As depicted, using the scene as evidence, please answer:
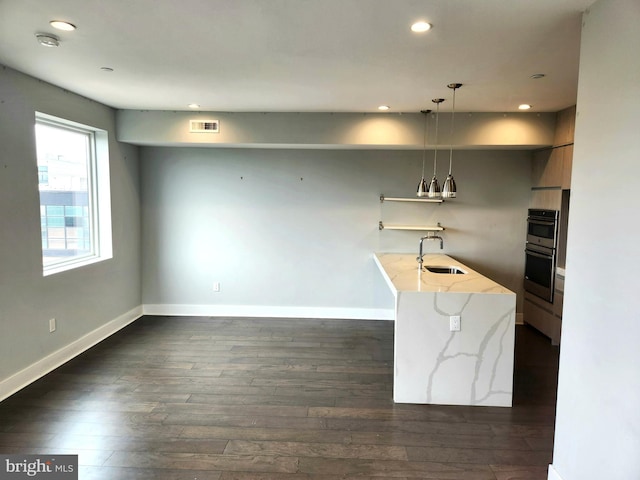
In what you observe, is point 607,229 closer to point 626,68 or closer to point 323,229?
point 626,68

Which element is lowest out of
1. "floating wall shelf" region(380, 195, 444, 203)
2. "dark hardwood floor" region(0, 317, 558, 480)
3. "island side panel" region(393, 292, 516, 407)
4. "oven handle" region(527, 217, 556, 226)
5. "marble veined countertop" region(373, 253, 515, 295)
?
"dark hardwood floor" region(0, 317, 558, 480)

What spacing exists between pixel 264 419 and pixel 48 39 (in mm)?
2759

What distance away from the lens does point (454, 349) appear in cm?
288

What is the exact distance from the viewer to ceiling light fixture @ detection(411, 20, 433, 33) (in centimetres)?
204

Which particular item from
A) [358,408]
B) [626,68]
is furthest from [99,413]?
[626,68]

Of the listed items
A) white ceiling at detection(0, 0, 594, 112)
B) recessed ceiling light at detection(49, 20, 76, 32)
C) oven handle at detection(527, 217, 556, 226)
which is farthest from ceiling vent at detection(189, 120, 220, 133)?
oven handle at detection(527, 217, 556, 226)

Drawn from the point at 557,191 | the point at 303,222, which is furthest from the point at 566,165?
the point at 303,222

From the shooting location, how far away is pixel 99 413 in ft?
8.93

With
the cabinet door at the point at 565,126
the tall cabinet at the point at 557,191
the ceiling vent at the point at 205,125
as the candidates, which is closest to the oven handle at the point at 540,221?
the tall cabinet at the point at 557,191

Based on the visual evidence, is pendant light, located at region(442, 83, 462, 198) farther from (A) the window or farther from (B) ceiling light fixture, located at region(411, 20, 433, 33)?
(A) the window

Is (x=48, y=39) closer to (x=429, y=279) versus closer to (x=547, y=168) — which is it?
(x=429, y=279)

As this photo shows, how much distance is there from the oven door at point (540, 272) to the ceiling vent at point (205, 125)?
3.90 meters

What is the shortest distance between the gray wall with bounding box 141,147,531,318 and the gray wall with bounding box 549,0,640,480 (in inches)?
117

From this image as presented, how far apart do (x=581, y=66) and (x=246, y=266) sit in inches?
158
